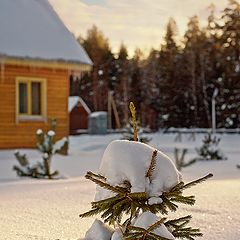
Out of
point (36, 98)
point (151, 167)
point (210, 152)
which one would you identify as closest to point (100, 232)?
point (151, 167)

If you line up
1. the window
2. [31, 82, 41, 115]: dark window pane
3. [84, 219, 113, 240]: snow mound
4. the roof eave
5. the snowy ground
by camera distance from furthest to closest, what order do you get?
[31, 82, 41, 115]: dark window pane, the window, the roof eave, the snowy ground, [84, 219, 113, 240]: snow mound

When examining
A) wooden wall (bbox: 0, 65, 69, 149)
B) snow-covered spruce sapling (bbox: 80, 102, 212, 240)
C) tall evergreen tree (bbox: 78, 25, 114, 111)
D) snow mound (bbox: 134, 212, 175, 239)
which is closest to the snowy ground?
snow-covered spruce sapling (bbox: 80, 102, 212, 240)

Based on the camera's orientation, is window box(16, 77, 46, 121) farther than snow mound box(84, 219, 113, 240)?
Yes

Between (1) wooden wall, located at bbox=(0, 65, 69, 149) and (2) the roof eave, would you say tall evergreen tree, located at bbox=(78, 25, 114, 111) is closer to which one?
(1) wooden wall, located at bbox=(0, 65, 69, 149)

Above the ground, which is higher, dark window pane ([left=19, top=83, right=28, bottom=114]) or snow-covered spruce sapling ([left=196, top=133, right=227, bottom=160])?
dark window pane ([left=19, top=83, right=28, bottom=114])

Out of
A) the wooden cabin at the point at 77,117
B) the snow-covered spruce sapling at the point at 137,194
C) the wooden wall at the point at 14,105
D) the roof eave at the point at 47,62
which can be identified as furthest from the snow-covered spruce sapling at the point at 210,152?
the wooden cabin at the point at 77,117

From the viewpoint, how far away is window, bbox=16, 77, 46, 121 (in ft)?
50.8

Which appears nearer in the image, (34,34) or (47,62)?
(47,62)

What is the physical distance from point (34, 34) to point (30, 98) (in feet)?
6.54

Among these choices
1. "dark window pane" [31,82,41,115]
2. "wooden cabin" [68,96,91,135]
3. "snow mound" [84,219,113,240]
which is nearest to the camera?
"snow mound" [84,219,113,240]

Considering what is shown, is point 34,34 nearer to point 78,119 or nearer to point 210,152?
point 210,152

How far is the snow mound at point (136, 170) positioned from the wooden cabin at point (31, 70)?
1162 centimetres

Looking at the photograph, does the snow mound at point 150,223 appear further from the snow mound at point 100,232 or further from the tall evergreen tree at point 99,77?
the tall evergreen tree at point 99,77

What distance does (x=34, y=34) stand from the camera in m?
15.8
